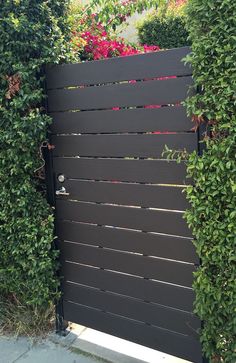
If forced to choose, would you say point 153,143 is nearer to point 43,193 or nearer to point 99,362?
point 43,193

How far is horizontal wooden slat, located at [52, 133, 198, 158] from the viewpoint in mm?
2334

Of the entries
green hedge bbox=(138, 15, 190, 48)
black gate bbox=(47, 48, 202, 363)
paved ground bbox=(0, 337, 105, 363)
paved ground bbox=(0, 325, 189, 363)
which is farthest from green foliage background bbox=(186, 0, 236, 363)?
green hedge bbox=(138, 15, 190, 48)

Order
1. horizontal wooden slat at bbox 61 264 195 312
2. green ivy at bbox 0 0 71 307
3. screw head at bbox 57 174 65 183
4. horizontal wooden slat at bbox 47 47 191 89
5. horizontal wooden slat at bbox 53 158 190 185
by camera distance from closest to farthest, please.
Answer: horizontal wooden slat at bbox 47 47 191 89, horizontal wooden slat at bbox 53 158 190 185, horizontal wooden slat at bbox 61 264 195 312, green ivy at bbox 0 0 71 307, screw head at bbox 57 174 65 183

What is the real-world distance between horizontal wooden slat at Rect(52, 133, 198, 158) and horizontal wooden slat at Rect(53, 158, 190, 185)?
0.16ft

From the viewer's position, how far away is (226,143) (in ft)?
6.73

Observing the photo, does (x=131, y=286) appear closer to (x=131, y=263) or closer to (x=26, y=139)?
(x=131, y=263)

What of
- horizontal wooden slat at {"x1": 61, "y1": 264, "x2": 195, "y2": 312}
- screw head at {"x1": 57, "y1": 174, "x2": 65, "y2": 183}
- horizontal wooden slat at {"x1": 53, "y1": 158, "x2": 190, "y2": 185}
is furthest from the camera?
screw head at {"x1": 57, "y1": 174, "x2": 65, "y2": 183}

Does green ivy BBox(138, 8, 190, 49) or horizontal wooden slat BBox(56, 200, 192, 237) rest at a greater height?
green ivy BBox(138, 8, 190, 49)

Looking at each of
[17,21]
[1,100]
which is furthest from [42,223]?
[17,21]

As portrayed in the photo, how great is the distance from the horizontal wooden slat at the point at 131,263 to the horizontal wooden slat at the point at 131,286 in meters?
0.04

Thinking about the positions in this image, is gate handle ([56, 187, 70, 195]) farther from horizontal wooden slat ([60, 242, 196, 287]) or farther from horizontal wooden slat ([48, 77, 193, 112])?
horizontal wooden slat ([48, 77, 193, 112])

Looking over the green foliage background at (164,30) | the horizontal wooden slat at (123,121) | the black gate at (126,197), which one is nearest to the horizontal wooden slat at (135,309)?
the black gate at (126,197)

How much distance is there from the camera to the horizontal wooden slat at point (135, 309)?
99.0 inches

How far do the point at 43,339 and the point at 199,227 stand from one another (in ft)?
5.64
